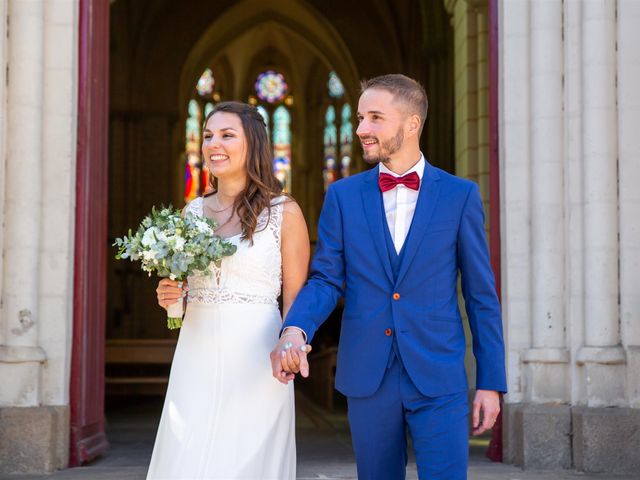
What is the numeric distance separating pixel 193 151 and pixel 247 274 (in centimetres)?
2513

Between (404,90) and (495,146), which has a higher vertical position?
(495,146)

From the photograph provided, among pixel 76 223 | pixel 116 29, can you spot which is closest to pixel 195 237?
pixel 76 223

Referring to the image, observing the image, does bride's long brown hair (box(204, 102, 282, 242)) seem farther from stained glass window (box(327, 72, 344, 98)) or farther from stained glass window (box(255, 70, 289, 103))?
stained glass window (box(255, 70, 289, 103))

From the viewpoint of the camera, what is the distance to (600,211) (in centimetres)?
699

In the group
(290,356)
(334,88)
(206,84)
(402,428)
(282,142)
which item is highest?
(334,88)

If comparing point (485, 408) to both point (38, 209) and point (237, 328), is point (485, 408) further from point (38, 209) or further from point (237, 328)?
point (38, 209)

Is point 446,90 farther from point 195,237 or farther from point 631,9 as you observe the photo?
point 195,237

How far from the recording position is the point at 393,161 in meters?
3.71

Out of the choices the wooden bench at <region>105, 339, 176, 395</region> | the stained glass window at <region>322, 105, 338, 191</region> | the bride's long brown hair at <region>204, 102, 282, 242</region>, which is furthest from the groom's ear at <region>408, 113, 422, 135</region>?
the stained glass window at <region>322, 105, 338, 191</region>

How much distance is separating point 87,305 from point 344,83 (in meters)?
18.8

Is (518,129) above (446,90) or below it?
below

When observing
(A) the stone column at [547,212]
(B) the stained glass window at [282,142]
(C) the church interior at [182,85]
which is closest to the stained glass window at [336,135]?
(C) the church interior at [182,85]

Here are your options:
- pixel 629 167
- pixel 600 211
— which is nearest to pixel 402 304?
pixel 600 211

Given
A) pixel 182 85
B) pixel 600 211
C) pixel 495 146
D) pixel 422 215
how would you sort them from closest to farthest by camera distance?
pixel 422 215
pixel 600 211
pixel 495 146
pixel 182 85
